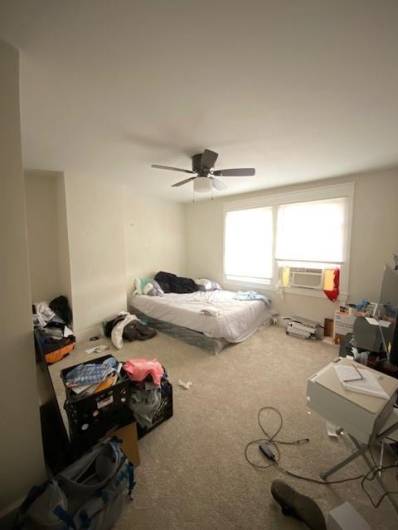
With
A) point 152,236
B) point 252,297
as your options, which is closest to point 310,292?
point 252,297

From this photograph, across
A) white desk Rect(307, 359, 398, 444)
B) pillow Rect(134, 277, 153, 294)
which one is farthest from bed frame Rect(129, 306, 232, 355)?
white desk Rect(307, 359, 398, 444)

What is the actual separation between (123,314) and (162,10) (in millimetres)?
3431

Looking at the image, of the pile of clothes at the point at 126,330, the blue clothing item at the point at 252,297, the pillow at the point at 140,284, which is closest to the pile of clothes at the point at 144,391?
the pile of clothes at the point at 126,330

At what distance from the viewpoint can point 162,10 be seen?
93 cm

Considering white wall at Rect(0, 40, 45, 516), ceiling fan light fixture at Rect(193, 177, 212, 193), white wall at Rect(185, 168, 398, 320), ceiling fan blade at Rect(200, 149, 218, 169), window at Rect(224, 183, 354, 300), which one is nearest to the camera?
white wall at Rect(0, 40, 45, 516)

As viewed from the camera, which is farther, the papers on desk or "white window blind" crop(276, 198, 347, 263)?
"white window blind" crop(276, 198, 347, 263)

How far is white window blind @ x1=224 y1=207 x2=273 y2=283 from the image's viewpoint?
400 cm

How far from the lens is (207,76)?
1.30 metres

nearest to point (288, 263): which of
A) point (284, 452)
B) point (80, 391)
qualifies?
point (284, 452)

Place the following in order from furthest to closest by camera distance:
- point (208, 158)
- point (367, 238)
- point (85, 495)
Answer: point (367, 238) < point (208, 158) < point (85, 495)

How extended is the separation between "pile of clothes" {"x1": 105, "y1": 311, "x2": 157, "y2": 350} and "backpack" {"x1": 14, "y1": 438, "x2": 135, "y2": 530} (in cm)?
195

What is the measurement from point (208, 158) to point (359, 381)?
2.18 metres

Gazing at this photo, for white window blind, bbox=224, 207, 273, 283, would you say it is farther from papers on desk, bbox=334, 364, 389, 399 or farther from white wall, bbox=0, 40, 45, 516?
white wall, bbox=0, 40, 45, 516

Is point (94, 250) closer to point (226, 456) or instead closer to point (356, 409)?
point (226, 456)
